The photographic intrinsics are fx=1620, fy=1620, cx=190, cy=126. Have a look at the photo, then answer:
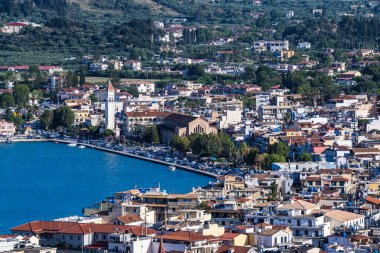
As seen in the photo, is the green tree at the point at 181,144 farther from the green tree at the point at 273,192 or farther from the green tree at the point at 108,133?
the green tree at the point at 273,192

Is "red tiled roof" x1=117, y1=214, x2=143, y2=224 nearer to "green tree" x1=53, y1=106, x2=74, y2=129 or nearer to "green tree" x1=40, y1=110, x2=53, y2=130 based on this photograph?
"green tree" x1=53, y1=106, x2=74, y2=129

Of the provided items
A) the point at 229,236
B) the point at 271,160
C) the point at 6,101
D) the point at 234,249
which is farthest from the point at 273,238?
the point at 6,101

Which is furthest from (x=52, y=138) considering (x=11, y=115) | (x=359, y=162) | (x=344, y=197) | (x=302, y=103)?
(x=344, y=197)

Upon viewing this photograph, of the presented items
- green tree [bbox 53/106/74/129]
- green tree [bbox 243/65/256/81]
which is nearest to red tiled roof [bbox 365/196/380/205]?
green tree [bbox 53/106/74/129]

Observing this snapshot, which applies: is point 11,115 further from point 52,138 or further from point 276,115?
point 276,115

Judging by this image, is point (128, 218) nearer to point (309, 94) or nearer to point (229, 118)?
point (229, 118)
